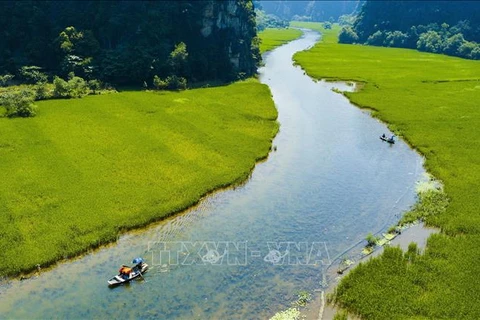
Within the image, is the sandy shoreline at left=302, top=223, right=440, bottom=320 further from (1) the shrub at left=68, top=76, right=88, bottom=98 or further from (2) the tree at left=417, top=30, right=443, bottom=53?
(2) the tree at left=417, top=30, right=443, bottom=53

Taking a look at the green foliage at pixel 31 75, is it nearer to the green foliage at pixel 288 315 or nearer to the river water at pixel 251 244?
the river water at pixel 251 244

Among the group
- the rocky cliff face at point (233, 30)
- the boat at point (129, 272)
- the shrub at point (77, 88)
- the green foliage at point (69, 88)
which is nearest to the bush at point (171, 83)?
the shrub at point (77, 88)

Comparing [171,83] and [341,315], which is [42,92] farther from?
[341,315]

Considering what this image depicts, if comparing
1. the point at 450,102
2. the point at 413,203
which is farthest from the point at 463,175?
the point at 450,102

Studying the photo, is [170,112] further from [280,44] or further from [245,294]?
[280,44]

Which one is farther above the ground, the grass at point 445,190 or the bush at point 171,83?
the bush at point 171,83

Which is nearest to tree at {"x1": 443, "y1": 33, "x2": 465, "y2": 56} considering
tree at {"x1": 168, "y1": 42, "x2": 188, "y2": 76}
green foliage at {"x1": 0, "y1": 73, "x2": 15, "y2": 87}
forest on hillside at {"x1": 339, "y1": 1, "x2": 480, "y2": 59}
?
forest on hillside at {"x1": 339, "y1": 1, "x2": 480, "y2": 59}

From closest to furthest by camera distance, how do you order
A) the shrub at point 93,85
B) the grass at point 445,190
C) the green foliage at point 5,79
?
1. the grass at point 445,190
2. the green foliage at point 5,79
3. the shrub at point 93,85

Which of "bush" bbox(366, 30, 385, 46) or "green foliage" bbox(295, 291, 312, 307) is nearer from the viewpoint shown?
"green foliage" bbox(295, 291, 312, 307)
